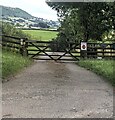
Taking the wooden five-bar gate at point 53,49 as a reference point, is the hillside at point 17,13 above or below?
above

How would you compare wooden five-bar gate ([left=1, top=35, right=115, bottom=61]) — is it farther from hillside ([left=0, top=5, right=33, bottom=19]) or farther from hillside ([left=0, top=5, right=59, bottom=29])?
hillside ([left=0, top=5, right=59, bottom=29])

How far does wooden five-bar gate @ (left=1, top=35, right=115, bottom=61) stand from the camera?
23734 millimetres

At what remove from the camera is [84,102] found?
29.3 ft

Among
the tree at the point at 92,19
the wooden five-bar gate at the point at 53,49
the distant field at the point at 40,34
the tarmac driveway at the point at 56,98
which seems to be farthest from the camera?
the distant field at the point at 40,34

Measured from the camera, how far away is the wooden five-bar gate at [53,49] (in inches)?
934

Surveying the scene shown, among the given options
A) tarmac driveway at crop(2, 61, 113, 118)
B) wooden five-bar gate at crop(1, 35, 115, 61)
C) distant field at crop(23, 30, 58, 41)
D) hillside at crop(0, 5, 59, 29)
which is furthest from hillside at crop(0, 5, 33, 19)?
tarmac driveway at crop(2, 61, 113, 118)

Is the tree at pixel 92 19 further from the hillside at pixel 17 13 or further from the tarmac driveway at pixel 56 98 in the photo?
the tarmac driveway at pixel 56 98

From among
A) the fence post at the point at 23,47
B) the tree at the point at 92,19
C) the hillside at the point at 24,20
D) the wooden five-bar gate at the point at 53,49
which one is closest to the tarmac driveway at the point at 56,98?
the fence post at the point at 23,47

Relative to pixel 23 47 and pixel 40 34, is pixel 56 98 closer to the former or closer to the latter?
pixel 23 47

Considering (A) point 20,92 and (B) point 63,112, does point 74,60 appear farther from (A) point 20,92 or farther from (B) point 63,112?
(B) point 63,112

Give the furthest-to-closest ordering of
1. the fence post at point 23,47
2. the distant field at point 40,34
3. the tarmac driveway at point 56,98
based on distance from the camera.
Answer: the distant field at point 40,34
the fence post at point 23,47
the tarmac driveway at point 56,98

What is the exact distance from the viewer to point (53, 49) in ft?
82.8

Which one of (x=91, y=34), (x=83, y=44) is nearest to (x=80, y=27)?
(x=91, y=34)

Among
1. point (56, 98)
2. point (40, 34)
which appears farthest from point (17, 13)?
point (56, 98)
